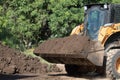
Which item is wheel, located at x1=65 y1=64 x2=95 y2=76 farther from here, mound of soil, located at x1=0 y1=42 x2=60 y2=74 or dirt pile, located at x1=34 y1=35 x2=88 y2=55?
mound of soil, located at x1=0 y1=42 x2=60 y2=74

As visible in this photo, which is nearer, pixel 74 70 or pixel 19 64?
pixel 74 70

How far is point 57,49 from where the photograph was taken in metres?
13.6

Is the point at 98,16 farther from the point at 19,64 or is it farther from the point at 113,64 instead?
the point at 19,64

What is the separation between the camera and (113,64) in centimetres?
1264

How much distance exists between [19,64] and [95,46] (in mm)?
5610

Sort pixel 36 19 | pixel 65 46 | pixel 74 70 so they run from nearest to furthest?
pixel 65 46 → pixel 74 70 → pixel 36 19

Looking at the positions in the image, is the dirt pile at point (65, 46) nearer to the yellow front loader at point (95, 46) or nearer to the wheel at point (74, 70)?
the yellow front loader at point (95, 46)

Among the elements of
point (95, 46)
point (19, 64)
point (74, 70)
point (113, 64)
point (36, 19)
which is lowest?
point (74, 70)

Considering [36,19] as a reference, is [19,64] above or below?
below

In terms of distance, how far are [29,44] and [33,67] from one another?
45.2ft

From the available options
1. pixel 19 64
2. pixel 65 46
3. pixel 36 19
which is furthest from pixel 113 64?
pixel 36 19

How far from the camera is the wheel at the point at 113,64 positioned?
12594mm

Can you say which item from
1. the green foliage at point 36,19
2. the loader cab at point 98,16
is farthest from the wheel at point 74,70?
the green foliage at point 36,19

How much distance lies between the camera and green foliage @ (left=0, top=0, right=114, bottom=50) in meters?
27.1
